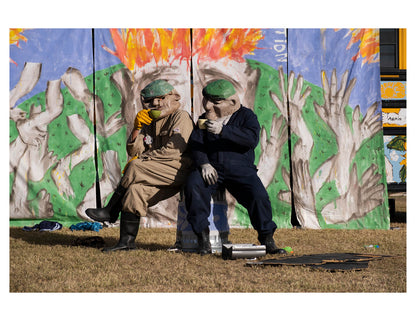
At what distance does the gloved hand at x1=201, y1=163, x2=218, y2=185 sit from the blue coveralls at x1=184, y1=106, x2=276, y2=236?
0.04m

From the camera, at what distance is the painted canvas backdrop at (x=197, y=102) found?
258 inches

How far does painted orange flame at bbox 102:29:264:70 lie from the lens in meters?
6.57

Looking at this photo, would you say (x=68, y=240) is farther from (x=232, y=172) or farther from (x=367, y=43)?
(x=367, y=43)

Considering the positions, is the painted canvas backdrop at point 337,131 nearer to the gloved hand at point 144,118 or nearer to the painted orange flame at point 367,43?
the painted orange flame at point 367,43

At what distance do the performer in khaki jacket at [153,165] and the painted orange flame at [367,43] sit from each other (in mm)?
2893

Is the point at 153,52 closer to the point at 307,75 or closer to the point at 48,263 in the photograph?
the point at 307,75

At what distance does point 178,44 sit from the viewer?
6.57 meters

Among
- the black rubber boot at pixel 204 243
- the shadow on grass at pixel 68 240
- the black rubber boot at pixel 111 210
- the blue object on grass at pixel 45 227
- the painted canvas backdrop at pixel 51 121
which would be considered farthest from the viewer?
the painted canvas backdrop at pixel 51 121

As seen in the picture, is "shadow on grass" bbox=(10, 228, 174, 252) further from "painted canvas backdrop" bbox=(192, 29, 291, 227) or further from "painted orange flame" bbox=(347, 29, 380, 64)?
"painted orange flame" bbox=(347, 29, 380, 64)

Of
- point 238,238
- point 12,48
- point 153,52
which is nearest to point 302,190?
point 238,238

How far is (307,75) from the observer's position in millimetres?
6574

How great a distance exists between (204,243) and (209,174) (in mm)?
533

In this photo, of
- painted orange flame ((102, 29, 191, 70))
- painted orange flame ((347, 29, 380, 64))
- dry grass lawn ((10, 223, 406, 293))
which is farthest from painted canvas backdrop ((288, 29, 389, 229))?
dry grass lawn ((10, 223, 406, 293))

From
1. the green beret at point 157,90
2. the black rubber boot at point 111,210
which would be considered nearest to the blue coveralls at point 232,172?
the green beret at point 157,90
